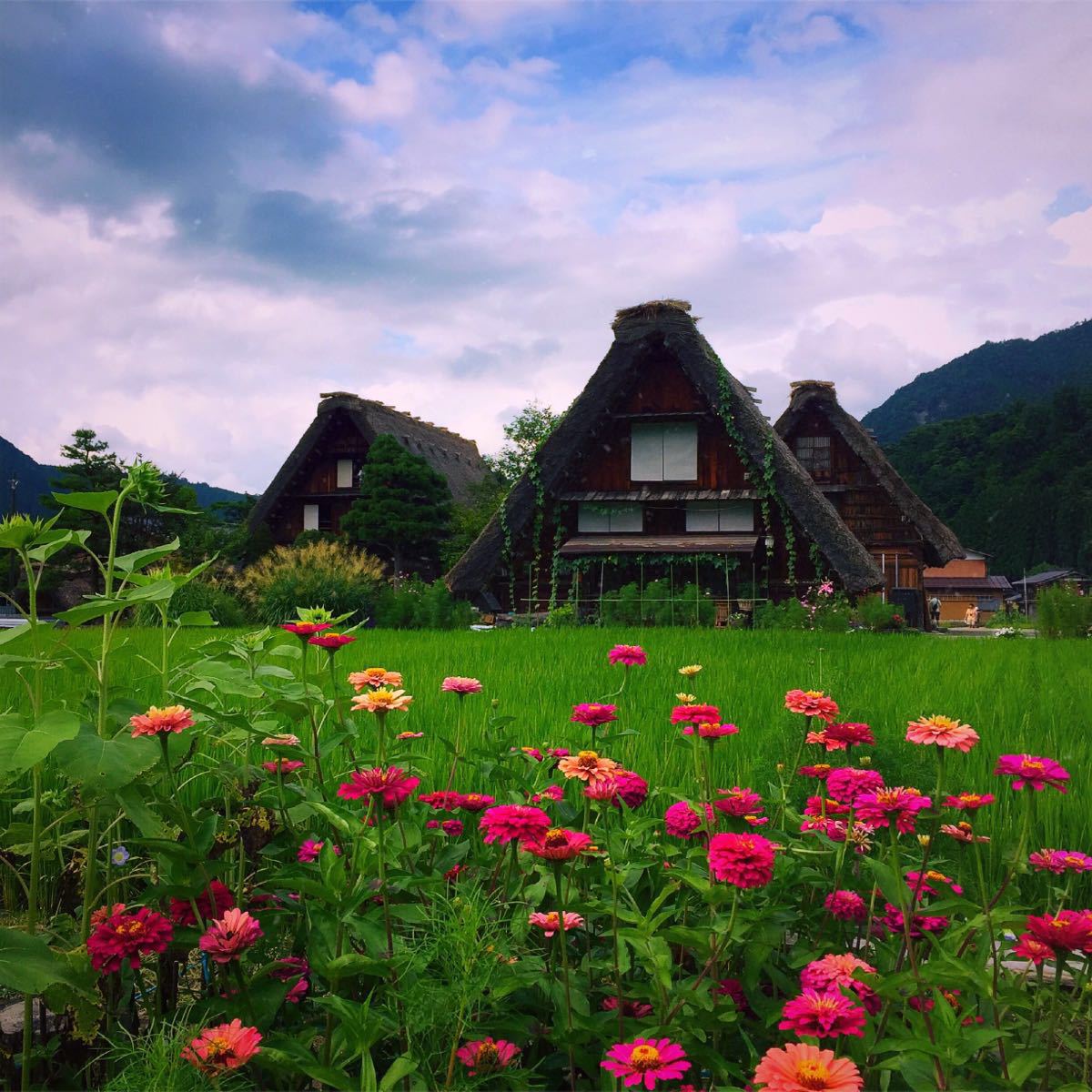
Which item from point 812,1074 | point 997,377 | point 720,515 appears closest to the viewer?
point 812,1074

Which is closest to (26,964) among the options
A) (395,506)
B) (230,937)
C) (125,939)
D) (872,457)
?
(125,939)

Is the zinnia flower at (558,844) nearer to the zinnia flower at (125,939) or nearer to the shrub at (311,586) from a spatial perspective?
the zinnia flower at (125,939)

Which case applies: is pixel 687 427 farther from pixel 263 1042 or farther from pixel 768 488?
pixel 263 1042

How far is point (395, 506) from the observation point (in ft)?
73.4

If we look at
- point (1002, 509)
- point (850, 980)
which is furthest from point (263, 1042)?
point (1002, 509)

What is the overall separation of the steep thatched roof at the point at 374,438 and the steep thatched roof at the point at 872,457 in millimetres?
9903

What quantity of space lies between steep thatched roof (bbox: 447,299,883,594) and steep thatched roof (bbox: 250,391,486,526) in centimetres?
937

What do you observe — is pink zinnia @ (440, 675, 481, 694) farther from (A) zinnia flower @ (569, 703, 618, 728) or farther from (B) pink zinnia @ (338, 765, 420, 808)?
(B) pink zinnia @ (338, 765, 420, 808)

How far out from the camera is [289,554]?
14.7 meters

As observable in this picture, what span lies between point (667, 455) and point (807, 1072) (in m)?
14.6

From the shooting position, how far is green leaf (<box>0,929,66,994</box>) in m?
1.09

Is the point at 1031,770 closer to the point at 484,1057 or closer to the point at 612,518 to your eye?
the point at 484,1057

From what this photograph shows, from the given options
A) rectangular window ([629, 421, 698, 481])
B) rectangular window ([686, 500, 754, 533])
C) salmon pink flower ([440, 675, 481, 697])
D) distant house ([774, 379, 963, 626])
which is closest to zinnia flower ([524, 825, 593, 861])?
salmon pink flower ([440, 675, 481, 697])

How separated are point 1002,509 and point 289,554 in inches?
2059
